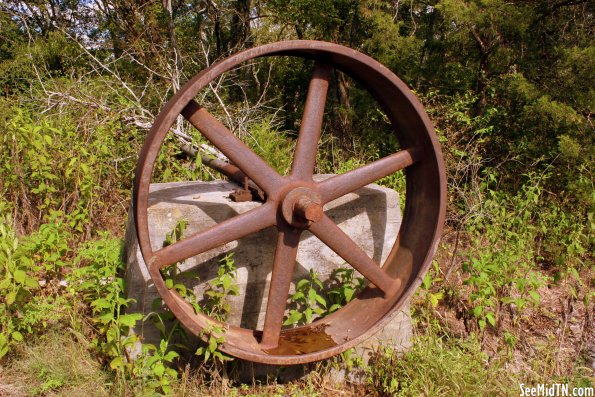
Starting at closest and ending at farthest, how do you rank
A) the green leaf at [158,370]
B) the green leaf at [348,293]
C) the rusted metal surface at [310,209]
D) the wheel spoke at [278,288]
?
the rusted metal surface at [310,209] < the green leaf at [158,370] < the wheel spoke at [278,288] < the green leaf at [348,293]

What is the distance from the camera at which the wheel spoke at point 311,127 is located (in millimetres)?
2711

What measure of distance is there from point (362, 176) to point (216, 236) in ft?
2.92

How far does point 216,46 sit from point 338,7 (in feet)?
12.7

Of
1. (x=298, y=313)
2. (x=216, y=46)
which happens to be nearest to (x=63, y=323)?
(x=298, y=313)

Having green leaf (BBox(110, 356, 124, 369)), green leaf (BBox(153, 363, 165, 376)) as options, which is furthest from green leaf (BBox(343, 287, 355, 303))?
green leaf (BBox(110, 356, 124, 369))

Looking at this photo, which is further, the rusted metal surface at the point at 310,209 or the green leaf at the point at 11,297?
the green leaf at the point at 11,297

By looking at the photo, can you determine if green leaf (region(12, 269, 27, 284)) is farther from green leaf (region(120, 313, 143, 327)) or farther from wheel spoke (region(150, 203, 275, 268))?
wheel spoke (region(150, 203, 275, 268))

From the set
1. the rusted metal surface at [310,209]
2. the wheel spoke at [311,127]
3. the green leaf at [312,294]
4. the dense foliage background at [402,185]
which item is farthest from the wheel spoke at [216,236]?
the green leaf at [312,294]

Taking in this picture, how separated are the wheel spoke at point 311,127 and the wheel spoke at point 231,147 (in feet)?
0.45

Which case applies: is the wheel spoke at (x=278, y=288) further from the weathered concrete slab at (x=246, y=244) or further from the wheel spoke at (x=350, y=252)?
the weathered concrete slab at (x=246, y=244)

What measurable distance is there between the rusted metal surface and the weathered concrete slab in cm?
16

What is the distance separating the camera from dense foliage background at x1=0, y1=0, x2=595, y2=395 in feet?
9.00

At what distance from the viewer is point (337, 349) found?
2.63 metres

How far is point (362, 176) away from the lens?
9.44 feet
